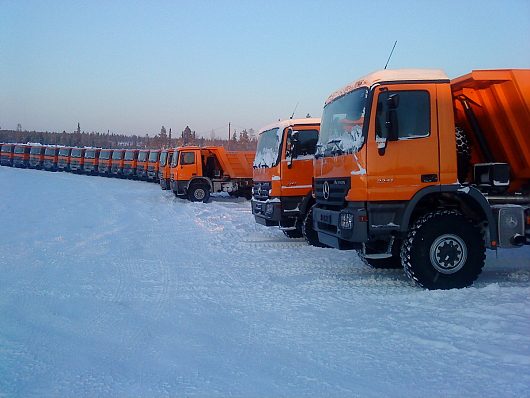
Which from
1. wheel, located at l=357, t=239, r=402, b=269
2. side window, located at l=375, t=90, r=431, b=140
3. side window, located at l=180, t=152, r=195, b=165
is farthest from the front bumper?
side window, located at l=180, t=152, r=195, b=165

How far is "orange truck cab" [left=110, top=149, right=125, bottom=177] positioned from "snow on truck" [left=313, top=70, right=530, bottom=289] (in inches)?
1288

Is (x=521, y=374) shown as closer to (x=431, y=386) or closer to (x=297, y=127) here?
(x=431, y=386)

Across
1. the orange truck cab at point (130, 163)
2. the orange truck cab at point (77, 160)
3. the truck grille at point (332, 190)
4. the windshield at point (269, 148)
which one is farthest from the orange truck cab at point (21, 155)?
the truck grille at point (332, 190)

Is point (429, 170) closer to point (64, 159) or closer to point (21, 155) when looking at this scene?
point (64, 159)

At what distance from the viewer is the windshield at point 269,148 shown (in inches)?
419

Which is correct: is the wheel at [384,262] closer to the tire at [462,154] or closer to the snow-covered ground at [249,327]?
the snow-covered ground at [249,327]

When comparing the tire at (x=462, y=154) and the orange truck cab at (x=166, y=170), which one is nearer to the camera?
the tire at (x=462, y=154)

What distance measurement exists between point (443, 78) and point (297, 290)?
3258 mm

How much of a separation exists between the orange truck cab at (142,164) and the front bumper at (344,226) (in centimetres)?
2908

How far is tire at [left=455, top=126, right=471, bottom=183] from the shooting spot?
668 centimetres

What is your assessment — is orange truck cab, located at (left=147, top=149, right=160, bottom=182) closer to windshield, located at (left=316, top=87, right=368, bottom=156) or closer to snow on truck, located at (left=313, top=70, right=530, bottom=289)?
windshield, located at (left=316, top=87, right=368, bottom=156)

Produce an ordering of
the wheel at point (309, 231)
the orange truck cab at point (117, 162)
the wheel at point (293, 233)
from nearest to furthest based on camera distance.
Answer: the wheel at point (309, 231) → the wheel at point (293, 233) → the orange truck cab at point (117, 162)

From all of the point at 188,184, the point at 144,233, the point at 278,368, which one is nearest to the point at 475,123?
the point at 278,368

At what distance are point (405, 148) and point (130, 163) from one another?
32.4 metres
